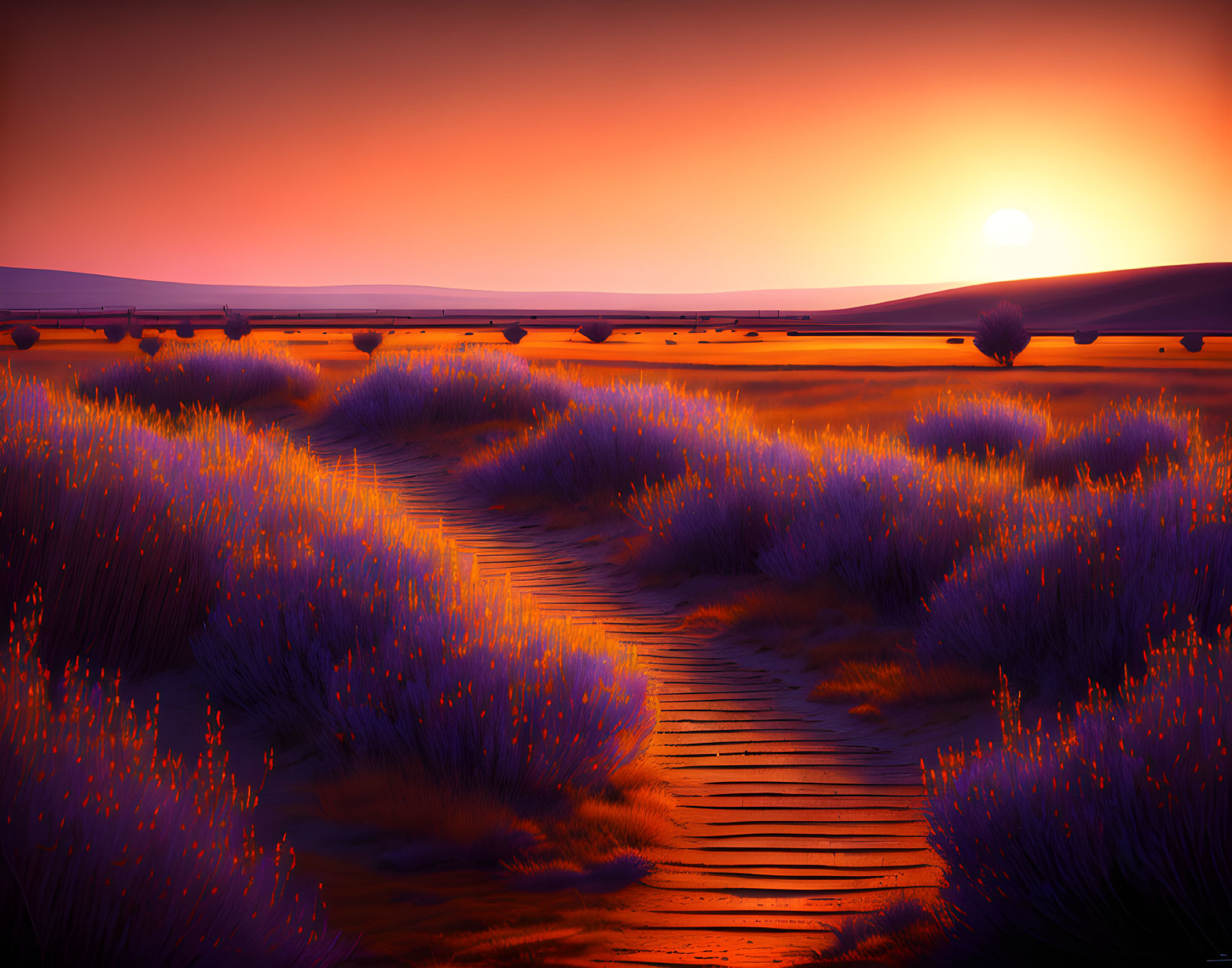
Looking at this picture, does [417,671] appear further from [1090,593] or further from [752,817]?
[1090,593]

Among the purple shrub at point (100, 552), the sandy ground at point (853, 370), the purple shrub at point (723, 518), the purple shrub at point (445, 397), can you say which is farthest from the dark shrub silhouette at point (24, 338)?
the purple shrub at point (100, 552)

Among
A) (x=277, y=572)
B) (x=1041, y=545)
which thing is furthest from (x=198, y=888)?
(x=1041, y=545)

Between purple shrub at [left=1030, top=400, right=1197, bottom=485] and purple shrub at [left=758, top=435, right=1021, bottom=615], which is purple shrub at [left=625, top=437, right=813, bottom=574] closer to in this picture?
purple shrub at [left=758, top=435, right=1021, bottom=615]

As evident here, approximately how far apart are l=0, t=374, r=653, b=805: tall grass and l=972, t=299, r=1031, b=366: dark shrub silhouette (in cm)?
2663

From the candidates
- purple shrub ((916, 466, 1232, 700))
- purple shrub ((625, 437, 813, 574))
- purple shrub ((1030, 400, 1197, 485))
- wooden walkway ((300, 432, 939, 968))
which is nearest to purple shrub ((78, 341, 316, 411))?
purple shrub ((625, 437, 813, 574))

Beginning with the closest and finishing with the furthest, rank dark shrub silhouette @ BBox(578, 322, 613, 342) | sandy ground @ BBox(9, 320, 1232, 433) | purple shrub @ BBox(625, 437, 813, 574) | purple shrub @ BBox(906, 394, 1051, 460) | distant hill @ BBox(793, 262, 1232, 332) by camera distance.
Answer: purple shrub @ BBox(625, 437, 813, 574), purple shrub @ BBox(906, 394, 1051, 460), sandy ground @ BBox(9, 320, 1232, 433), dark shrub silhouette @ BBox(578, 322, 613, 342), distant hill @ BBox(793, 262, 1232, 332)

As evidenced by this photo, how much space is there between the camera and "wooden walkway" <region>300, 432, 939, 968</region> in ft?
9.54

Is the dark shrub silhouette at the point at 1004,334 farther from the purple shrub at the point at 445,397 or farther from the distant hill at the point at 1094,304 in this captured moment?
the distant hill at the point at 1094,304

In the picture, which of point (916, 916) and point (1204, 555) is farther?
point (1204, 555)

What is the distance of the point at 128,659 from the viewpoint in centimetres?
411

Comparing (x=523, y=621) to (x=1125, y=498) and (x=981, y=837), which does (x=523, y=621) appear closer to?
(x=981, y=837)

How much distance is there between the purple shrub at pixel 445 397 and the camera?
1428 cm

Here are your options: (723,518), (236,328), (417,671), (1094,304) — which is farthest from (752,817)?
(1094,304)

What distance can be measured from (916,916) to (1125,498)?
3653 millimetres
